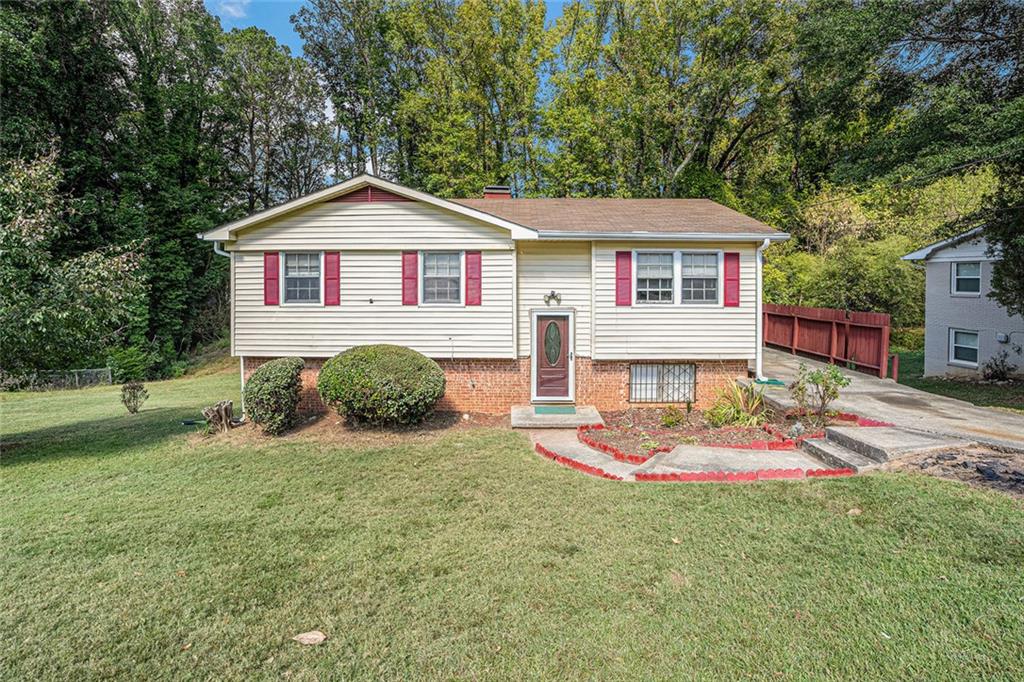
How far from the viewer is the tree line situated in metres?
20.0

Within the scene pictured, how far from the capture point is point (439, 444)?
26.9 ft

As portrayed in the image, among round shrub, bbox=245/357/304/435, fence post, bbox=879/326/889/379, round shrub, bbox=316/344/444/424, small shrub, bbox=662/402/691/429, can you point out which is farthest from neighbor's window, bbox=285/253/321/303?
fence post, bbox=879/326/889/379

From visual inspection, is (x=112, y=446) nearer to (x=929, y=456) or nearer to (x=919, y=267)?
(x=929, y=456)

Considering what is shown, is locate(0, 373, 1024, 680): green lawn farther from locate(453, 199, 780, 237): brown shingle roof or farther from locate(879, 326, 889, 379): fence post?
locate(879, 326, 889, 379): fence post

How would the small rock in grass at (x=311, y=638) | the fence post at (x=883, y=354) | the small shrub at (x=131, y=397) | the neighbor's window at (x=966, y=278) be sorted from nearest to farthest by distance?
the small rock in grass at (x=311, y=638), the small shrub at (x=131, y=397), the fence post at (x=883, y=354), the neighbor's window at (x=966, y=278)

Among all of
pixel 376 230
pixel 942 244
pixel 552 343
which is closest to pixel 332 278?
pixel 376 230

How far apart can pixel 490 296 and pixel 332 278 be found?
3.44 metres

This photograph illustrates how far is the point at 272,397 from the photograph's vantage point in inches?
334

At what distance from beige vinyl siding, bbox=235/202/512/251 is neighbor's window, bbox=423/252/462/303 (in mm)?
244

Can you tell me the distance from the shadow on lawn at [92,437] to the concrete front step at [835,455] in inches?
434

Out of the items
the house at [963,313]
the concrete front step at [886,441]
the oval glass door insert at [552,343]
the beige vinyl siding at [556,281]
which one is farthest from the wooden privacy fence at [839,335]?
the oval glass door insert at [552,343]

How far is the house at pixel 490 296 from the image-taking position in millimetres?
9930

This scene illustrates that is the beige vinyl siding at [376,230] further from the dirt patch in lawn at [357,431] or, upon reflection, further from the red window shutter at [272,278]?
the dirt patch in lawn at [357,431]

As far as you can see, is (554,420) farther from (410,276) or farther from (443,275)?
(410,276)
